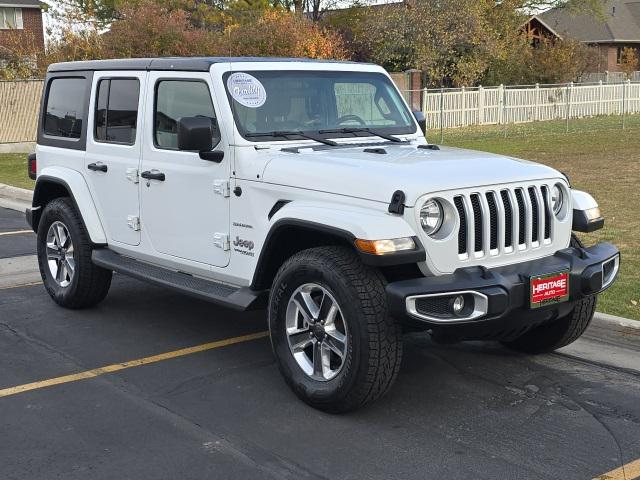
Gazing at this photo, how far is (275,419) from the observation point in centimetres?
471

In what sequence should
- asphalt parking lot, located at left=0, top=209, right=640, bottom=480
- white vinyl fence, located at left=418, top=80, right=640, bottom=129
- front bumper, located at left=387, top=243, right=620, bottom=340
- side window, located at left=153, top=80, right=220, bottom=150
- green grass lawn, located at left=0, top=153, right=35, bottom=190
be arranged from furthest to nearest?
white vinyl fence, located at left=418, top=80, right=640, bottom=129 → green grass lawn, located at left=0, top=153, right=35, bottom=190 → side window, located at left=153, top=80, right=220, bottom=150 → front bumper, located at left=387, top=243, right=620, bottom=340 → asphalt parking lot, located at left=0, top=209, right=640, bottom=480

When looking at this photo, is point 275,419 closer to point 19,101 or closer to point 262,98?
point 262,98

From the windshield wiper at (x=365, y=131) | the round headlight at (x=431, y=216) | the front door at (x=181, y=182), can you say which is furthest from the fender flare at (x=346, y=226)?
the windshield wiper at (x=365, y=131)

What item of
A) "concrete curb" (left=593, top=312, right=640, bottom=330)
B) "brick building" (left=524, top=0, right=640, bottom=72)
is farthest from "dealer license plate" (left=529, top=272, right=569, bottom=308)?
"brick building" (left=524, top=0, right=640, bottom=72)

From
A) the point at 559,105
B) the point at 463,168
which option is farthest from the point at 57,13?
the point at 463,168

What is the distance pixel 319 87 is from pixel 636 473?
3.25m

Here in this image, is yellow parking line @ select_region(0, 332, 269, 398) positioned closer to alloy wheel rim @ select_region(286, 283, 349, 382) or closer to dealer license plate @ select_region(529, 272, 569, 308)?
alloy wheel rim @ select_region(286, 283, 349, 382)

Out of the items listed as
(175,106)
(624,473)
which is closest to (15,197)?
(175,106)

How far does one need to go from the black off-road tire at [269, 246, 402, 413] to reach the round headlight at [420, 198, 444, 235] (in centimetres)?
36

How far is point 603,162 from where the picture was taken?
55.7 feet

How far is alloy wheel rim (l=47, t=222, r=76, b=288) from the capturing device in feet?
22.8

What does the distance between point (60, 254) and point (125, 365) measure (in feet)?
5.85

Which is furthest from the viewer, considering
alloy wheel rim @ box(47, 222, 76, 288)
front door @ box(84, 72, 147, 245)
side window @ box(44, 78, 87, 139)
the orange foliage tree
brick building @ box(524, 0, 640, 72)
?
brick building @ box(524, 0, 640, 72)

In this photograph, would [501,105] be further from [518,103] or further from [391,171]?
[391,171]
